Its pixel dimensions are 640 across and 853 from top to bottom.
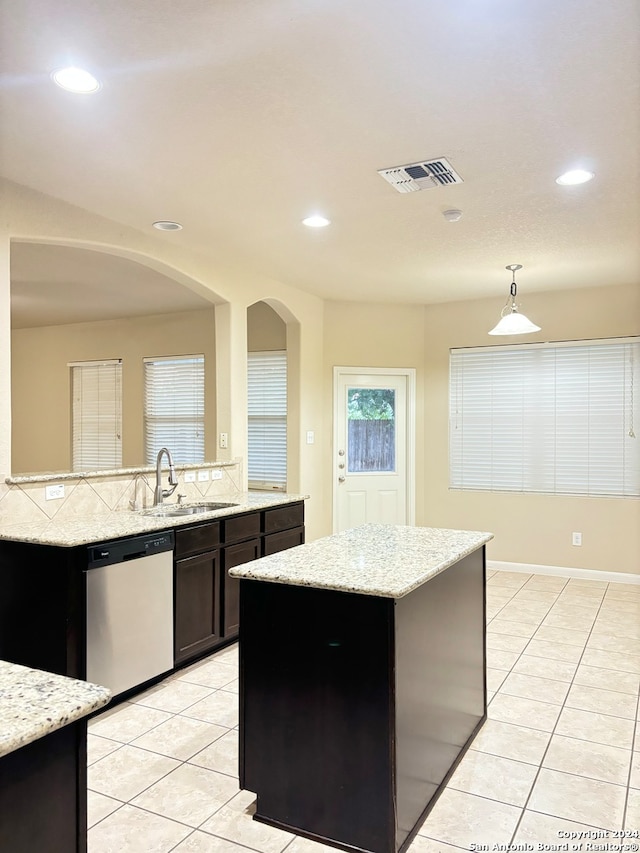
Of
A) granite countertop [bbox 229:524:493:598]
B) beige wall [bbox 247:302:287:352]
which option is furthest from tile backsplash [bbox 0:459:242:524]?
beige wall [bbox 247:302:287:352]

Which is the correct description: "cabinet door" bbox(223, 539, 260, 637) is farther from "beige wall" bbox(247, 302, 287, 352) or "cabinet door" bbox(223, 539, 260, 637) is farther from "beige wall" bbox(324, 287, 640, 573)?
"beige wall" bbox(247, 302, 287, 352)

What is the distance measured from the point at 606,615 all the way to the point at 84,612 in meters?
3.66

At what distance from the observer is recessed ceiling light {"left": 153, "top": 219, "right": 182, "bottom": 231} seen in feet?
12.2

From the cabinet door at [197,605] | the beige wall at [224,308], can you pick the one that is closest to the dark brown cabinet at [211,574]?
the cabinet door at [197,605]

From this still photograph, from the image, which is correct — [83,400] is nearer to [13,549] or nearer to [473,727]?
[13,549]

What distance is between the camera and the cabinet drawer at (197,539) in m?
3.37

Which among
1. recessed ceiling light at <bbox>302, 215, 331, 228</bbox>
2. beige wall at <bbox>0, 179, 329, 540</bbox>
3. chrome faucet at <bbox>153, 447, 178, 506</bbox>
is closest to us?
beige wall at <bbox>0, 179, 329, 540</bbox>

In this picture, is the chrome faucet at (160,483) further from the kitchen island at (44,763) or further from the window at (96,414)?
the window at (96,414)

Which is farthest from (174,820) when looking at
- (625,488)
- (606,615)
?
(625,488)

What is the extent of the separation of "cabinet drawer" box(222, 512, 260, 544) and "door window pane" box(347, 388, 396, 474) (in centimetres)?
236

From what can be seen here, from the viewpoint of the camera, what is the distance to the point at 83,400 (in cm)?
758

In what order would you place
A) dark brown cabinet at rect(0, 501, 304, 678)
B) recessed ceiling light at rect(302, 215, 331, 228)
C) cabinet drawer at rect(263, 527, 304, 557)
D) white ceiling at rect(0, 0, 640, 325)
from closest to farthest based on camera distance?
white ceiling at rect(0, 0, 640, 325)
dark brown cabinet at rect(0, 501, 304, 678)
recessed ceiling light at rect(302, 215, 331, 228)
cabinet drawer at rect(263, 527, 304, 557)

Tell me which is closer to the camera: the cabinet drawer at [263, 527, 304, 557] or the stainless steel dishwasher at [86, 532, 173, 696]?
the stainless steel dishwasher at [86, 532, 173, 696]

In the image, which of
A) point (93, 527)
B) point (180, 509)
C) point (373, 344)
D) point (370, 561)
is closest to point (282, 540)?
point (180, 509)
